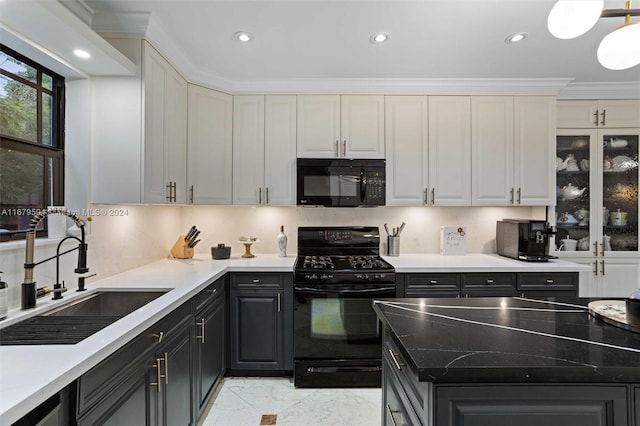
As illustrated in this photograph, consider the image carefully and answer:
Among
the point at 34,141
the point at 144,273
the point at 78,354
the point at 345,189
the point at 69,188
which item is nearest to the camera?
the point at 78,354

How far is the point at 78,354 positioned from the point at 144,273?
130 centimetres

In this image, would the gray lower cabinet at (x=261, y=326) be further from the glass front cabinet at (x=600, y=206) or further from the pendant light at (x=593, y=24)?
the glass front cabinet at (x=600, y=206)

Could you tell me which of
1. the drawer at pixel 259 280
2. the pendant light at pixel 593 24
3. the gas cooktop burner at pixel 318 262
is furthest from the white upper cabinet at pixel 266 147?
the pendant light at pixel 593 24

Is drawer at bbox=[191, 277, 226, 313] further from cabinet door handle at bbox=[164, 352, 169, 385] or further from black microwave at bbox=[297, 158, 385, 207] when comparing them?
black microwave at bbox=[297, 158, 385, 207]

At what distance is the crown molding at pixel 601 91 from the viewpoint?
2932 millimetres

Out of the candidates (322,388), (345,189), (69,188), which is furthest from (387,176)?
(69,188)

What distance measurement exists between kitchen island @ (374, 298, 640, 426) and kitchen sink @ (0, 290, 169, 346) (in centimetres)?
121

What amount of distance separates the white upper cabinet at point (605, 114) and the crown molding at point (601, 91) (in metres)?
0.05

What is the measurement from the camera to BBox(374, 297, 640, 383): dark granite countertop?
2.91ft

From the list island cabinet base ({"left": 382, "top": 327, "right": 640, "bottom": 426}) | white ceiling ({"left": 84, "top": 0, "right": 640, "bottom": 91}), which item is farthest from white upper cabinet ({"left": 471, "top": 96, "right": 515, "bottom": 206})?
island cabinet base ({"left": 382, "top": 327, "right": 640, "bottom": 426})

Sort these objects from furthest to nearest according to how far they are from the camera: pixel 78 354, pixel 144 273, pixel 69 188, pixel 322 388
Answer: pixel 322 388, pixel 144 273, pixel 69 188, pixel 78 354

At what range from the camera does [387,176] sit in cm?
285

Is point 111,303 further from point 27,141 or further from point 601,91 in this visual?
point 601,91

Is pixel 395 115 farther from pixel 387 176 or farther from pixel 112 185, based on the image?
pixel 112 185
